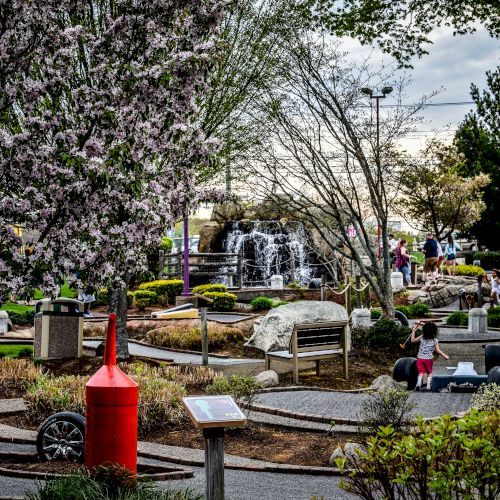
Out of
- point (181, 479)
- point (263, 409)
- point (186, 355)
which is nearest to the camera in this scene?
point (181, 479)

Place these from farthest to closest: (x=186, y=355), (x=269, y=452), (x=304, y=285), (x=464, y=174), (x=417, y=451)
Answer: (x=464, y=174) < (x=304, y=285) < (x=186, y=355) < (x=269, y=452) < (x=417, y=451)

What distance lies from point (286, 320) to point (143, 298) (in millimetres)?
14425

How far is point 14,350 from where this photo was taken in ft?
59.3

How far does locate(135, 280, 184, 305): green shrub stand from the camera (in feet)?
103

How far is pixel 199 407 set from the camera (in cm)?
539

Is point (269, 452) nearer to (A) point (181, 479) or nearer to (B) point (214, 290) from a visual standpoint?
(A) point (181, 479)

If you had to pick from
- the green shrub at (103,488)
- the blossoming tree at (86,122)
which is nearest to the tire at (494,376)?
the blossoming tree at (86,122)

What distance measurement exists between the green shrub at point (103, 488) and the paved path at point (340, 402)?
440 centimetres

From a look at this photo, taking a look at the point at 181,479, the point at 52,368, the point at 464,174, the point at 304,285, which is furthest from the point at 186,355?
the point at 464,174

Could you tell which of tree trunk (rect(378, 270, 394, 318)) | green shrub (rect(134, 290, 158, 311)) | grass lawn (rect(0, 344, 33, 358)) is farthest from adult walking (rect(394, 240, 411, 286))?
grass lawn (rect(0, 344, 33, 358))

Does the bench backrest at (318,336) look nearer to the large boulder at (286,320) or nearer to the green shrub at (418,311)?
the large boulder at (286,320)

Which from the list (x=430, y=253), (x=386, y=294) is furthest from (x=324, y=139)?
(x=430, y=253)

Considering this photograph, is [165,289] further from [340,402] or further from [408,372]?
[340,402]

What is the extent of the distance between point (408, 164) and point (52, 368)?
9.09 metres
